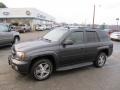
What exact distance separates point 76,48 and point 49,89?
1957 millimetres

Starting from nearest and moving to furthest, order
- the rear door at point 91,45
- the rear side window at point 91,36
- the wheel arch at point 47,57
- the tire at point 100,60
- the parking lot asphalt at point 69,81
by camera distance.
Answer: the parking lot asphalt at point 69,81, the wheel arch at point 47,57, the rear door at point 91,45, the rear side window at point 91,36, the tire at point 100,60

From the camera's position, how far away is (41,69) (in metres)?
5.25

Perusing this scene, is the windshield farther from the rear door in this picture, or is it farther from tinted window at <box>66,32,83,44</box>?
the rear door

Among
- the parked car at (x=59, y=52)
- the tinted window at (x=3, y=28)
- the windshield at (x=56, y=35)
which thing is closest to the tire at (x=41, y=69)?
the parked car at (x=59, y=52)

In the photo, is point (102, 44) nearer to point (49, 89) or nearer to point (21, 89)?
point (49, 89)

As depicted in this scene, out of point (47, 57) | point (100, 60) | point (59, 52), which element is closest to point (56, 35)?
point (59, 52)

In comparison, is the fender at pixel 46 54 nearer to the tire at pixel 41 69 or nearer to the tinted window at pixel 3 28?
the tire at pixel 41 69

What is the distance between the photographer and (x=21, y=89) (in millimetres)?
4543

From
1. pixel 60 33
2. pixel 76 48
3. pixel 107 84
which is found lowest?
pixel 107 84

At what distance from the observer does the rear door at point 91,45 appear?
20.7 ft

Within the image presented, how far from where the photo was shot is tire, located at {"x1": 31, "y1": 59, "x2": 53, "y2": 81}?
16.8 ft

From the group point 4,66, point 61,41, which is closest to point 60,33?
point 61,41

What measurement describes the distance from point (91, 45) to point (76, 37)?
0.78 m

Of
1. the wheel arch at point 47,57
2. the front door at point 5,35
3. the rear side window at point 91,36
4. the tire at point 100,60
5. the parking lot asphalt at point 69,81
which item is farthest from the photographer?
the front door at point 5,35
